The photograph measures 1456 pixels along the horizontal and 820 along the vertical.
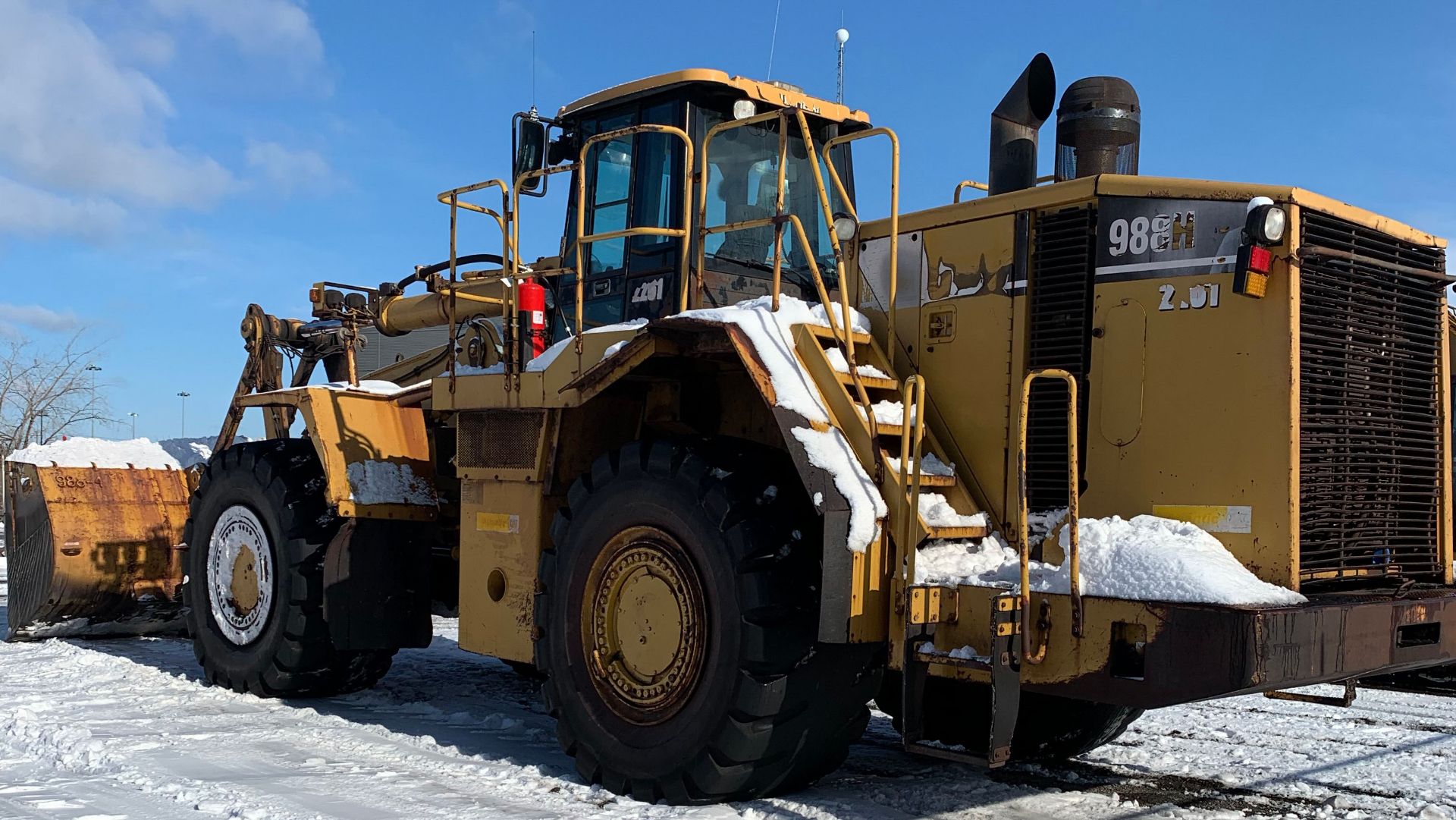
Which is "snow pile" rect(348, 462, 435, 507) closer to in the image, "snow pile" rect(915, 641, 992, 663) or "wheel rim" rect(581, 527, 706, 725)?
"wheel rim" rect(581, 527, 706, 725)

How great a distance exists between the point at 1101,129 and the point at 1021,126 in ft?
1.23

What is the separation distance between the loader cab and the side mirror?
9.2 inches

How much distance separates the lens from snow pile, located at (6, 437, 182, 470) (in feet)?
32.0

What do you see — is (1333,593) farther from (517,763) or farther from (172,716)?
(172,716)

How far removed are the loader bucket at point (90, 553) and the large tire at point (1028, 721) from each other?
6.07m

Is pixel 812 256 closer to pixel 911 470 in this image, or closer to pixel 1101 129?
pixel 911 470

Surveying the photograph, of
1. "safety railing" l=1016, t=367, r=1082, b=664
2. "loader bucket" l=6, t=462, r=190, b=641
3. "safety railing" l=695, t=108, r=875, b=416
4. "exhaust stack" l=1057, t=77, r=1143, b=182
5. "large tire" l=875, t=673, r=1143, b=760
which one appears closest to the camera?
"safety railing" l=1016, t=367, r=1082, b=664

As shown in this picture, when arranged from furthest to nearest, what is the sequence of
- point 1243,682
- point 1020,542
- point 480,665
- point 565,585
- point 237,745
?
point 480,665 < point 237,745 < point 565,585 < point 1020,542 < point 1243,682

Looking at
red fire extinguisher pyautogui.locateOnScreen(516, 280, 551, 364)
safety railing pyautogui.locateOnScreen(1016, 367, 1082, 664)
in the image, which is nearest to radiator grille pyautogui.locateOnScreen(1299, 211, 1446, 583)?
safety railing pyautogui.locateOnScreen(1016, 367, 1082, 664)

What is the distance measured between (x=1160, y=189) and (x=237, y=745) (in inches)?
196

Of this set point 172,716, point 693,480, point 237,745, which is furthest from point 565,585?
point 172,716

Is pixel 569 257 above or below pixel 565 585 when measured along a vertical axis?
above

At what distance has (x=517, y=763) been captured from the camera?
232 inches

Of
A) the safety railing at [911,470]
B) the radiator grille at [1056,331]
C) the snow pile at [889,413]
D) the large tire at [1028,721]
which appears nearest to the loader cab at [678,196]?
the snow pile at [889,413]
